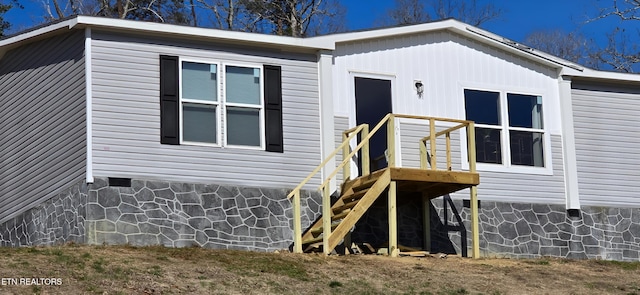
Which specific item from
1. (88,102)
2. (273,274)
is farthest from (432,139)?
(88,102)

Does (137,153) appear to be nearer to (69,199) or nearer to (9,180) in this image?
(69,199)

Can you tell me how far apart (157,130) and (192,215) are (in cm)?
150

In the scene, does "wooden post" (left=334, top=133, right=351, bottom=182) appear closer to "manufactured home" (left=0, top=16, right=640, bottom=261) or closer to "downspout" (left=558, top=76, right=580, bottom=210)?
"manufactured home" (left=0, top=16, right=640, bottom=261)

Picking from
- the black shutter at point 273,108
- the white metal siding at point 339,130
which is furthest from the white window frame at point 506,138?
the black shutter at point 273,108

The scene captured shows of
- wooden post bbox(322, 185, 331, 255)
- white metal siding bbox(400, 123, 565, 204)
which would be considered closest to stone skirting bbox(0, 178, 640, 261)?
white metal siding bbox(400, 123, 565, 204)

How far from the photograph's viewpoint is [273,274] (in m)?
15.6

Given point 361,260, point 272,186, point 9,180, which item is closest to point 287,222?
point 272,186

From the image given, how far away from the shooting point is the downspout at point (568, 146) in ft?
69.4

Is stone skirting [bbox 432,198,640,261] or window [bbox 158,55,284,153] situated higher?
window [bbox 158,55,284,153]

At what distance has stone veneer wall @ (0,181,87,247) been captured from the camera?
58.2ft

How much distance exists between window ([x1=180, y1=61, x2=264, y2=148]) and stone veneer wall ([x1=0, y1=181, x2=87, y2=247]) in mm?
2033

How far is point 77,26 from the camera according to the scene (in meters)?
18.1

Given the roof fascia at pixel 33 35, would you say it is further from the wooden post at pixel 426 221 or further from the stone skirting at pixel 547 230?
the stone skirting at pixel 547 230

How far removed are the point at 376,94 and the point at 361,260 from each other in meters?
4.29
